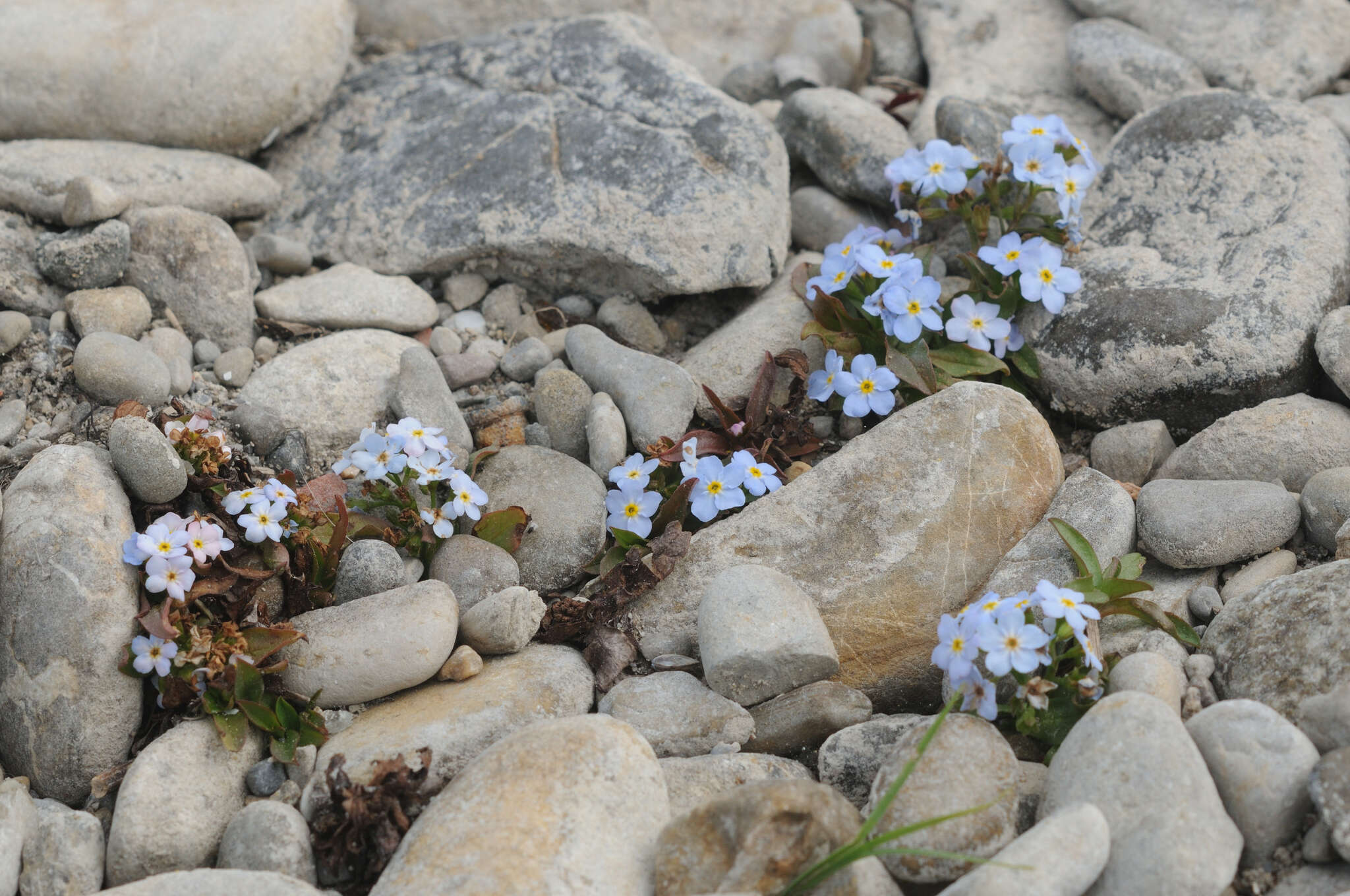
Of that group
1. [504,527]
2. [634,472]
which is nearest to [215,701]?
[504,527]

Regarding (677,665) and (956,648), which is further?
(677,665)

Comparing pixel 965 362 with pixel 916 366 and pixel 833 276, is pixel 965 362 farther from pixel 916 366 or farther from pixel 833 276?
pixel 833 276

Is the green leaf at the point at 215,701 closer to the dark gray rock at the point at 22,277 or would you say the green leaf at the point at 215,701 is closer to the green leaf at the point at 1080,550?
the dark gray rock at the point at 22,277

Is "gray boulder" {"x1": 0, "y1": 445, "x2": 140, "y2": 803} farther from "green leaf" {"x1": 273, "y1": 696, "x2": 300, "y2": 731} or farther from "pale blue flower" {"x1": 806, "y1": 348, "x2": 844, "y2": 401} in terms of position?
"pale blue flower" {"x1": 806, "y1": 348, "x2": 844, "y2": 401}

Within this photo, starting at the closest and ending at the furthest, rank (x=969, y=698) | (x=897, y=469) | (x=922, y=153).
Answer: (x=969, y=698)
(x=897, y=469)
(x=922, y=153)

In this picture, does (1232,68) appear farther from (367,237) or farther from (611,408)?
(367,237)

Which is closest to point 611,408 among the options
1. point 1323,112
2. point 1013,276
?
point 1013,276

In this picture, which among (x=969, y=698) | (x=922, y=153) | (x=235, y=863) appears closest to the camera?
(x=235, y=863)

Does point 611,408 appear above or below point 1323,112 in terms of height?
below
